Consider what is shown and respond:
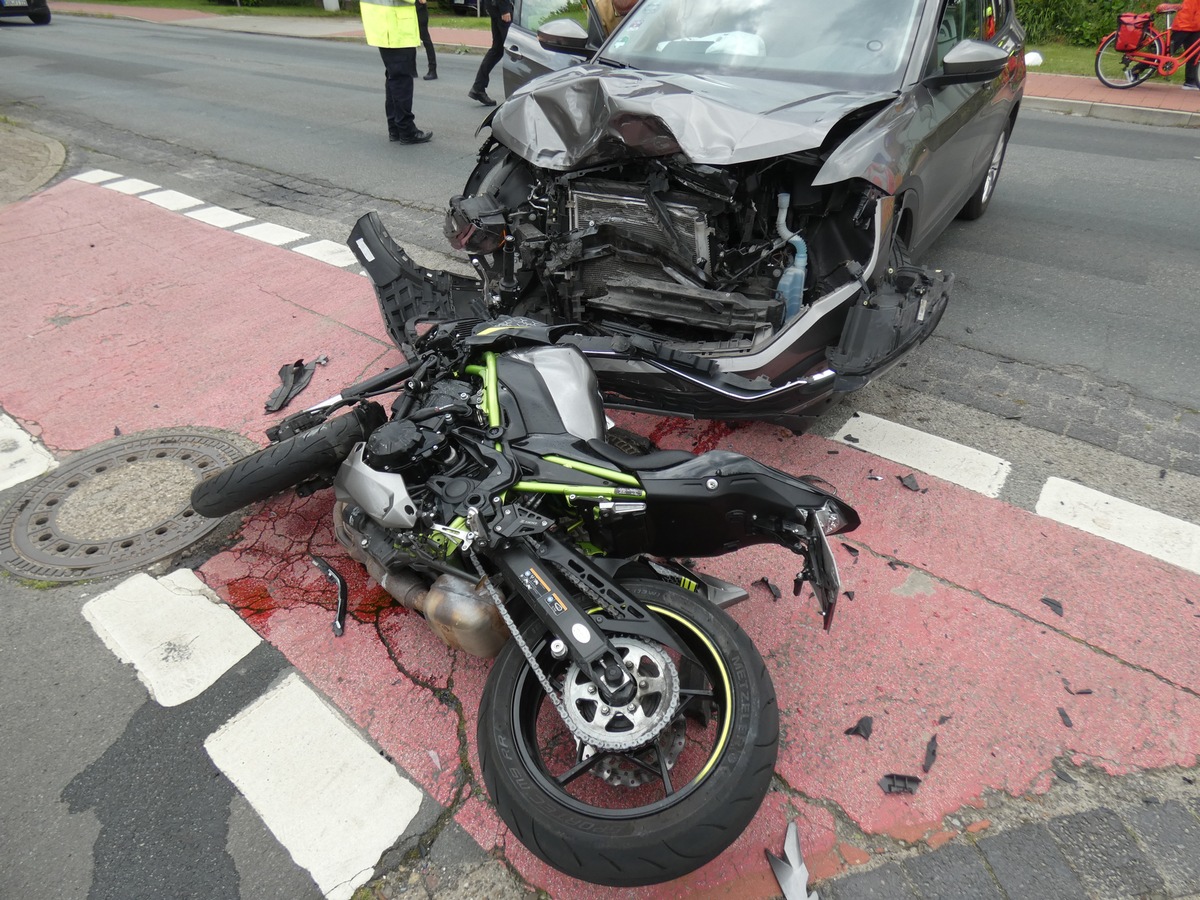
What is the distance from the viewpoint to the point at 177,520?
3488 mm

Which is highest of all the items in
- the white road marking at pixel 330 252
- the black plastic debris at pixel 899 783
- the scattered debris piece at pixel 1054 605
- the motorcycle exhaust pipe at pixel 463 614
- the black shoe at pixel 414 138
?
the black shoe at pixel 414 138

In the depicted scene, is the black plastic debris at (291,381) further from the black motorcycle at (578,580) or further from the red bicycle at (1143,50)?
the red bicycle at (1143,50)

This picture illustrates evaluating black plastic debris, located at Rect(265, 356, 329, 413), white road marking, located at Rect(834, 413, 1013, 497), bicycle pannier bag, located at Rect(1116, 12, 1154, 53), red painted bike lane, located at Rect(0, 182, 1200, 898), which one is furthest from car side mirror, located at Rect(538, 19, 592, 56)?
bicycle pannier bag, located at Rect(1116, 12, 1154, 53)

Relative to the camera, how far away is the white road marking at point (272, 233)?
664 centimetres

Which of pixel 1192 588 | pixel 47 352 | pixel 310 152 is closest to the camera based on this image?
pixel 1192 588

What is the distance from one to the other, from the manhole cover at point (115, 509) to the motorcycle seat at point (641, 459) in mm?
2106

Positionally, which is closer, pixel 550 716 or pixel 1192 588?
pixel 550 716

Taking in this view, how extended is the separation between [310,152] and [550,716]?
8.79 meters

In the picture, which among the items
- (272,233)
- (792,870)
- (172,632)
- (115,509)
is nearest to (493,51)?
(272,233)

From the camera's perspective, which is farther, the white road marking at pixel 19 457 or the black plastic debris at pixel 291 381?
the black plastic debris at pixel 291 381

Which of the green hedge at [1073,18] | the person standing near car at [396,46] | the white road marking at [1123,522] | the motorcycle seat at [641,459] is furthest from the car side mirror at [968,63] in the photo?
the green hedge at [1073,18]

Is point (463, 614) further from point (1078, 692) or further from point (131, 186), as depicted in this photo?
point (131, 186)

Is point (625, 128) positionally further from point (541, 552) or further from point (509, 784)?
point (509, 784)

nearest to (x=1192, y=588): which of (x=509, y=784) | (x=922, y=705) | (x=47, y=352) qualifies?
(x=922, y=705)
